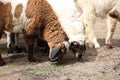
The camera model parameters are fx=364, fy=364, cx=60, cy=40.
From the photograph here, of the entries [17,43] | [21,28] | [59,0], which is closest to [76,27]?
[59,0]

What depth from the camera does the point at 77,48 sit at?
9219 mm

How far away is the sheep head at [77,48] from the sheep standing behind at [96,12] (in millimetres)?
1456

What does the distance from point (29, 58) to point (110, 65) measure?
213 centimetres

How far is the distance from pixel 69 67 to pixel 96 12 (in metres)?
2.41

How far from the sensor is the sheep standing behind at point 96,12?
10516mm

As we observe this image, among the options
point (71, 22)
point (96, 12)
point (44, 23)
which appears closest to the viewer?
point (71, 22)

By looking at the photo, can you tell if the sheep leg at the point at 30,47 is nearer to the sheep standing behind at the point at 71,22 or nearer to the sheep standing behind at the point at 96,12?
the sheep standing behind at the point at 71,22

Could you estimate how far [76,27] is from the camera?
911 cm

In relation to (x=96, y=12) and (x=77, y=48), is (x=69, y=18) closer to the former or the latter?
(x=77, y=48)

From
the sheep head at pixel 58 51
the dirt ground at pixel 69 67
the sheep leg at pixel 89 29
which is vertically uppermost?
the sheep leg at pixel 89 29

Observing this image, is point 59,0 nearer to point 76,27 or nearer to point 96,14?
point 76,27

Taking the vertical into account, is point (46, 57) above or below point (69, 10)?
below

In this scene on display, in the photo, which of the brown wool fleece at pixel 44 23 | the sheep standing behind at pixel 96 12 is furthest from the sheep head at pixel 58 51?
the sheep standing behind at pixel 96 12

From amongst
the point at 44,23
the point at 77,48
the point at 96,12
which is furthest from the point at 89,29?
the point at 44,23
